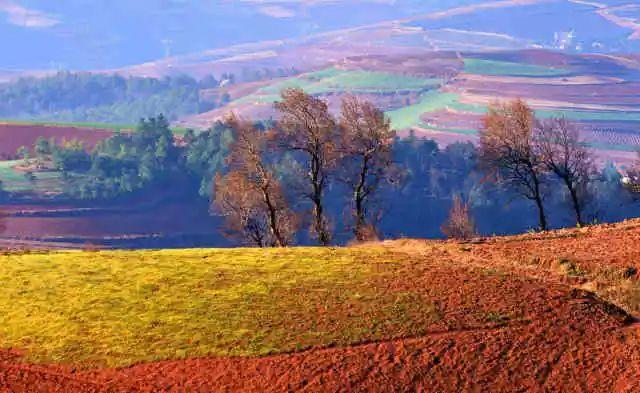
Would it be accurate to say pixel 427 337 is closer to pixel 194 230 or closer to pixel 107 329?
pixel 107 329

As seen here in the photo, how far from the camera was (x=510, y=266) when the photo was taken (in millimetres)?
25234

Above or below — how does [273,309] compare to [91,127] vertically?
above

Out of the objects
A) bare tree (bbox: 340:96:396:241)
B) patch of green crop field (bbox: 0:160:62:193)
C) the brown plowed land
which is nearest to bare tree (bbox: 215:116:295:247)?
bare tree (bbox: 340:96:396:241)

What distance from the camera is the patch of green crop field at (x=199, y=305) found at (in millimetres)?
20516

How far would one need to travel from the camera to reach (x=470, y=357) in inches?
762

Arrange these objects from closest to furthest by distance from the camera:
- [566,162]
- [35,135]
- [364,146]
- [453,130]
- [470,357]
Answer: [470,357], [364,146], [566,162], [35,135], [453,130]

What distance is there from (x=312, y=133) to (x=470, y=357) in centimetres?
2485

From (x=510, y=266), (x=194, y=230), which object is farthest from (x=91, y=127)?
(x=510, y=266)

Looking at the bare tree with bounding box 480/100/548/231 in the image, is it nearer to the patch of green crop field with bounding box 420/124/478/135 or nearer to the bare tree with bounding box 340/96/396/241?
the bare tree with bounding box 340/96/396/241

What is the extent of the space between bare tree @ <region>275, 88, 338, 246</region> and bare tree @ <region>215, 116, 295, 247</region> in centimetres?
158

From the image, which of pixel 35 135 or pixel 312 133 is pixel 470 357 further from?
pixel 35 135

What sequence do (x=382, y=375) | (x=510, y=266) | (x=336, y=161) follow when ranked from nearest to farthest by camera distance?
1. (x=382, y=375)
2. (x=510, y=266)
3. (x=336, y=161)

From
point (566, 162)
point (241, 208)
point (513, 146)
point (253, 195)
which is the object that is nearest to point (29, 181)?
point (241, 208)

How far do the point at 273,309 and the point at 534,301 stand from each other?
21.3ft
